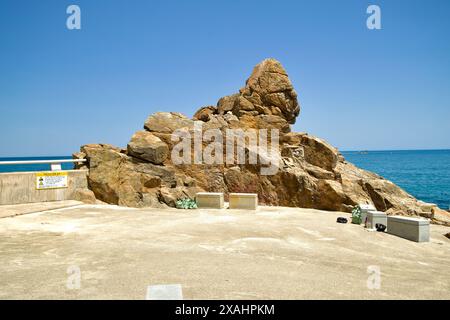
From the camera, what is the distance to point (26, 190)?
1562 centimetres

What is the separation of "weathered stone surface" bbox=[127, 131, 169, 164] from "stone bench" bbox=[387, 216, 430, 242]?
12.4 meters

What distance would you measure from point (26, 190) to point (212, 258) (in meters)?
11.5

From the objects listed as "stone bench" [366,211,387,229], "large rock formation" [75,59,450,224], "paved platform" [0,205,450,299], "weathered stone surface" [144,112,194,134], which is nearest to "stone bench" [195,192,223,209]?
"large rock formation" [75,59,450,224]

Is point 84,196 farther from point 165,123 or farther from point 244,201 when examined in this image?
point 244,201

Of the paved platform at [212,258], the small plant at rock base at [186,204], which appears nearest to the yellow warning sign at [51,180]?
the paved platform at [212,258]

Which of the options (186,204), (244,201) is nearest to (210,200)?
(186,204)

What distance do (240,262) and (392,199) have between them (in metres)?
15.3

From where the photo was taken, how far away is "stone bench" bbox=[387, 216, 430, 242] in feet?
37.5

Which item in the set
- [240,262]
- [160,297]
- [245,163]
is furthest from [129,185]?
[160,297]

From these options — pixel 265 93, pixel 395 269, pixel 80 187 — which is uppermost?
pixel 265 93

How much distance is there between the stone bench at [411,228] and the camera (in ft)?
37.5

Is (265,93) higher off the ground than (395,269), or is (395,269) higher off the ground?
(265,93)

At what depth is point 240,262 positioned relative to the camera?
7949mm
